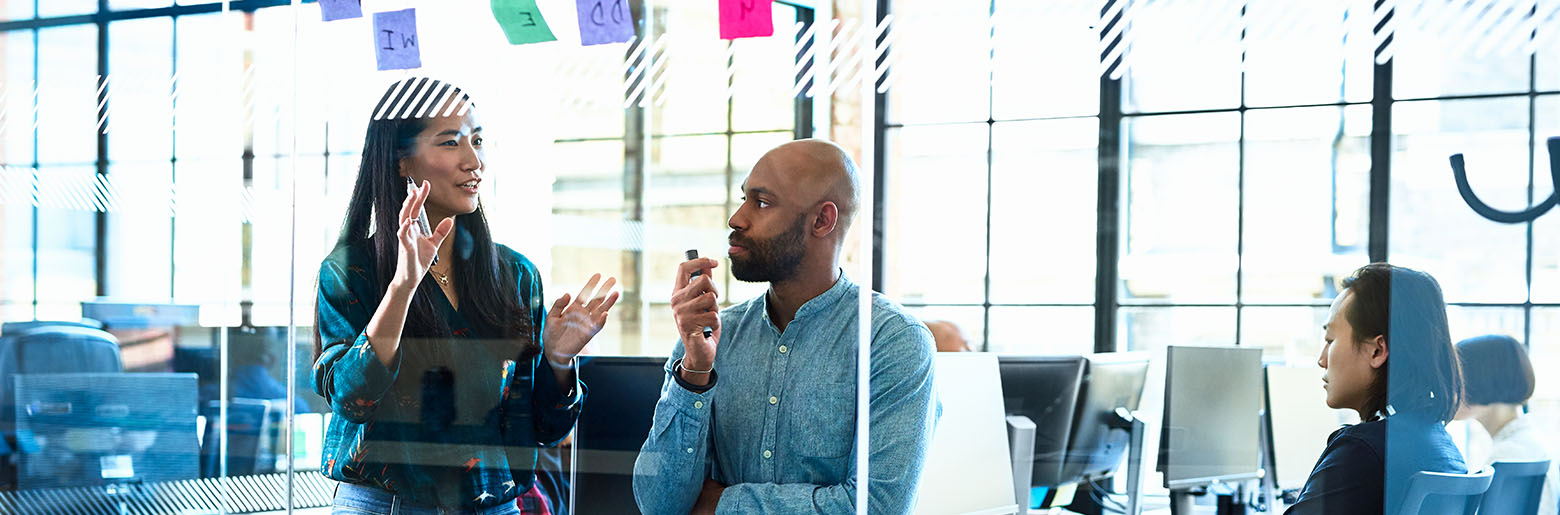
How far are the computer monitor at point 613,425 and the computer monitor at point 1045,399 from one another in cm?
68

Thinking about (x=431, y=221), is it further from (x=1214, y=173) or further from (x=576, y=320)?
(x=1214, y=173)

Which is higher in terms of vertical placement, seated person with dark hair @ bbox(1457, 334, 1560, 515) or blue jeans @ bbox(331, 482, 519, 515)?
seated person with dark hair @ bbox(1457, 334, 1560, 515)

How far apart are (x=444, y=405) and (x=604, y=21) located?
0.91 m

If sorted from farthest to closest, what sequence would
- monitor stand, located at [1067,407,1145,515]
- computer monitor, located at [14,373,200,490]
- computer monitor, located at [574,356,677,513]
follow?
computer monitor, located at [14,373,200,490] → computer monitor, located at [574,356,677,513] → monitor stand, located at [1067,407,1145,515]

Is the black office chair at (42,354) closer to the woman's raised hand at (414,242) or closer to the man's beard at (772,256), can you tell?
the woman's raised hand at (414,242)

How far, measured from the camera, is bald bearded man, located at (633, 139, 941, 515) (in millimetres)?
2168

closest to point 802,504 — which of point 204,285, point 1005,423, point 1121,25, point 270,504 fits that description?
point 1005,423

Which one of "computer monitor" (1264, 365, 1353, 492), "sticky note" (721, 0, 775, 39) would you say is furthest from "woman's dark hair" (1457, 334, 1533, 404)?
"sticky note" (721, 0, 775, 39)

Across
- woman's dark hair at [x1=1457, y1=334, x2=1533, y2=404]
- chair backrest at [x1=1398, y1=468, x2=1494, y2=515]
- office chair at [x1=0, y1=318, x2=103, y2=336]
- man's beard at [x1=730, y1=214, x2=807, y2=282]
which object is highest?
man's beard at [x1=730, y1=214, x2=807, y2=282]

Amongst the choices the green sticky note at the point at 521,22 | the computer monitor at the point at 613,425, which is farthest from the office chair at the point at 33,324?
the computer monitor at the point at 613,425

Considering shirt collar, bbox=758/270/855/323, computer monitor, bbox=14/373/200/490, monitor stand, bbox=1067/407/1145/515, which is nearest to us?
shirt collar, bbox=758/270/855/323

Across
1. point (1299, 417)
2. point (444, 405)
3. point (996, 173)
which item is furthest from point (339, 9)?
point (1299, 417)

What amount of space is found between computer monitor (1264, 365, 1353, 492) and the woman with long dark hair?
52.0 inches

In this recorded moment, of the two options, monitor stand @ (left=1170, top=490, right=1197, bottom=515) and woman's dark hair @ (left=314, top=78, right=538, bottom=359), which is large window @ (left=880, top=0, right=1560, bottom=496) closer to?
monitor stand @ (left=1170, top=490, right=1197, bottom=515)
